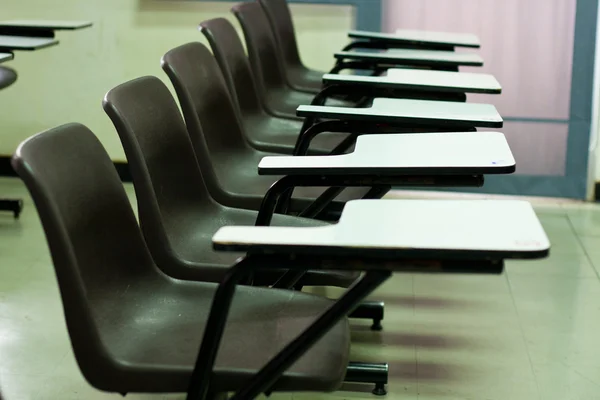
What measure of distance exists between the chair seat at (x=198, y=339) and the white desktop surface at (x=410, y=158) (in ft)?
0.87

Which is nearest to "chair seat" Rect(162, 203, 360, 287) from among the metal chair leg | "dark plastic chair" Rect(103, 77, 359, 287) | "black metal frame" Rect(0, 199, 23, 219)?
"dark plastic chair" Rect(103, 77, 359, 287)

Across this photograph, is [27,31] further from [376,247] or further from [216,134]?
[376,247]

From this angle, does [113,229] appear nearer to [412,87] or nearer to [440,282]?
[412,87]

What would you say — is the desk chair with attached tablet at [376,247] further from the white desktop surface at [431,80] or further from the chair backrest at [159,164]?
the white desktop surface at [431,80]

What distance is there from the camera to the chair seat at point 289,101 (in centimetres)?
343

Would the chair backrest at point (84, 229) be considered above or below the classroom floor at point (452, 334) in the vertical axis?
above

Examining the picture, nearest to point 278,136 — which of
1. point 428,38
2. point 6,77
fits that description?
point 428,38

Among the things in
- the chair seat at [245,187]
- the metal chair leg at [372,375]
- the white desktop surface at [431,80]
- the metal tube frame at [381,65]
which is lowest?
the metal chair leg at [372,375]

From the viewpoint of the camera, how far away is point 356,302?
4.42ft

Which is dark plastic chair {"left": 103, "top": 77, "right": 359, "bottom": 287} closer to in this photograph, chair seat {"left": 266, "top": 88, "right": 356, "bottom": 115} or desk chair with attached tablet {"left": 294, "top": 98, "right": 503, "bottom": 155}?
desk chair with attached tablet {"left": 294, "top": 98, "right": 503, "bottom": 155}

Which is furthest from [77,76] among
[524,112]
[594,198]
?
[594,198]

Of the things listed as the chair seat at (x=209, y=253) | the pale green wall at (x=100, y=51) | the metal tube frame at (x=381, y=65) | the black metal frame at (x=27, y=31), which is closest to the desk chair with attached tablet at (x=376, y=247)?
the chair seat at (x=209, y=253)

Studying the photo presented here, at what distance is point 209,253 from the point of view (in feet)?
6.82

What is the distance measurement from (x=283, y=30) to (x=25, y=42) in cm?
106
